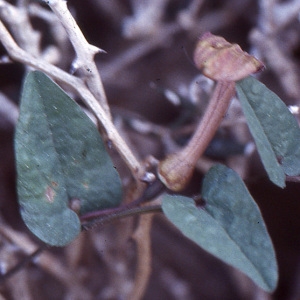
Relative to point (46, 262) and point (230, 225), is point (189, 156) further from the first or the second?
point (46, 262)

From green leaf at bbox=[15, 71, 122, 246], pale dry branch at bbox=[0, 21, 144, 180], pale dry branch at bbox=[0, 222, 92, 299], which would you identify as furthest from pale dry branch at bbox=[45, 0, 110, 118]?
pale dry branch at bbox=[0, 222, 92, 299]

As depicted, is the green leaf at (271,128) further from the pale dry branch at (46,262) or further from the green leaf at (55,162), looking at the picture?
the pale dry branch at (46,262)

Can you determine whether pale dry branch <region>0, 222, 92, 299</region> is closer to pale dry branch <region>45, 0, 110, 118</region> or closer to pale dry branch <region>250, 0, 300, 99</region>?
pale dry branch <region>45, 0, 110, 118</region>

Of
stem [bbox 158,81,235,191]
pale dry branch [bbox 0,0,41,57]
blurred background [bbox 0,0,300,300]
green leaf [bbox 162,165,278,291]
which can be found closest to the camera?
green leaf [bbox 162,165,278,291]

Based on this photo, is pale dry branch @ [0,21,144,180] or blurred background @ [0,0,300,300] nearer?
pale dry branch @ [0,21,144,180]

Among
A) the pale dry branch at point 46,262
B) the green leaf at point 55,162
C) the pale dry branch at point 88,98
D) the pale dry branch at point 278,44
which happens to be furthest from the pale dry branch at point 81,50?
the pale dry branch at point 278,44

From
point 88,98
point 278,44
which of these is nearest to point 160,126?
point 278,44

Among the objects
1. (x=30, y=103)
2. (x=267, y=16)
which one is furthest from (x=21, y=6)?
(x=267, y=16)

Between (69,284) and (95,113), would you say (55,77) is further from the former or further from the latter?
(69,284)
